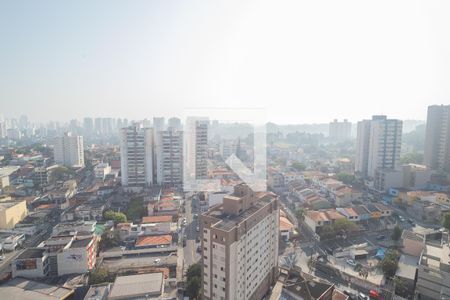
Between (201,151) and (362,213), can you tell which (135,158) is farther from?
(362,213)

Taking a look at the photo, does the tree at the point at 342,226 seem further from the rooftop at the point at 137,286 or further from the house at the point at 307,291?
the rooftop at the point at 137,286

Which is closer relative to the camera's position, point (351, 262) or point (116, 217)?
point (351, 262)

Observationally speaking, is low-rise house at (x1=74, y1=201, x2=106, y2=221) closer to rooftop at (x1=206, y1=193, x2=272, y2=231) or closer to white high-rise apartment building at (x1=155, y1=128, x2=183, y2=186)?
white high-rise apartment building at (x1=155, y1=128, x2=183, y2=186)

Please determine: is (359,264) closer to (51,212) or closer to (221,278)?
(221,278)

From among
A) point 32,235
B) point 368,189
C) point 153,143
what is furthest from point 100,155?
point 368,189

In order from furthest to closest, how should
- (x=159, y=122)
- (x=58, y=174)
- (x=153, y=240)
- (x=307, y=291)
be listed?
(x=159, y=122) < (x=58, y=174) < (x=153, y=240) < (x=307, y=291)

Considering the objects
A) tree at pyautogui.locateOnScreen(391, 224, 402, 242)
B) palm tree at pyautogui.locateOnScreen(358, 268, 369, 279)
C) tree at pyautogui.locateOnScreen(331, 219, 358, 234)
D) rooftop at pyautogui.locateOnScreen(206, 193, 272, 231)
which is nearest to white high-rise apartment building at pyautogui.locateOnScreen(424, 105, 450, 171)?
tree at pyautogui.locateOnScreen(391, 224, 402, 242)

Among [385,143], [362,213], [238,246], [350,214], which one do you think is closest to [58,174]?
[238,246]
